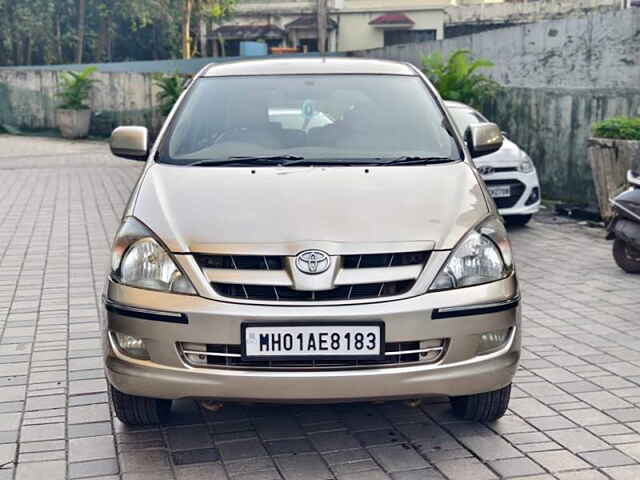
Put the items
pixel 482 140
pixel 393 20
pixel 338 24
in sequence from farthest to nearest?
pixel 338 24
pixel 393 20
pixel 482 140

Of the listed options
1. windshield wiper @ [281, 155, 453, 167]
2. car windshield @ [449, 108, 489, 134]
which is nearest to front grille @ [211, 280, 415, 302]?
windshield wiper @ [281, 155, 453, 167]

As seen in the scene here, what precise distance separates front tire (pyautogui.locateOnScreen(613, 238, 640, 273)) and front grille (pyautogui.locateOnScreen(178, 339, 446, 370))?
4.49 meters

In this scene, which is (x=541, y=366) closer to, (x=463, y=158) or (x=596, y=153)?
(x=463, y=158)

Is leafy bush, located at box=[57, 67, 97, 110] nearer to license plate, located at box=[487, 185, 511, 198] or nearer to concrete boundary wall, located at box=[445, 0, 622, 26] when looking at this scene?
license plate, located at box=[487, 185, 511, 198]

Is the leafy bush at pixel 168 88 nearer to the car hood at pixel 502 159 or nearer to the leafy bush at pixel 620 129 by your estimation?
the car hood at pixel 502 159

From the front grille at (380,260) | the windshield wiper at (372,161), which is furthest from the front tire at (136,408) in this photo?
the windshield wiper at (372,161)

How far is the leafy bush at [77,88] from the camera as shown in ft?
77.5

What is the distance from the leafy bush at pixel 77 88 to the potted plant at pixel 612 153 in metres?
16.6

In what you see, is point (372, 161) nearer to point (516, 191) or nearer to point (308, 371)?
point (308, 371)

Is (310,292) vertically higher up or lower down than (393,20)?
lower down

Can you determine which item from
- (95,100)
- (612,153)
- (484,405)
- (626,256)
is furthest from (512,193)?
(95,100)

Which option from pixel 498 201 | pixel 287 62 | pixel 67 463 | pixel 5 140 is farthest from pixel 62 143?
pixel 67 463

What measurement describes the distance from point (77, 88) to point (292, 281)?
21.4 meters

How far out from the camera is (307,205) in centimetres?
382
